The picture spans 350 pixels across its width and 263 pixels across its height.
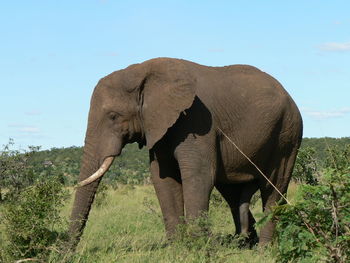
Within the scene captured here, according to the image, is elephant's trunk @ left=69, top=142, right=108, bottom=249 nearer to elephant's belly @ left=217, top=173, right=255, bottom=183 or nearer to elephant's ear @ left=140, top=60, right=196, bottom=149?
elephant's ear @ left=140, top=60, right=196, bottom=149

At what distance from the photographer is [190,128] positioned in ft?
30.4

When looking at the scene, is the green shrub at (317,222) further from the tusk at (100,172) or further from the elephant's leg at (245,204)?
the elephant's leg at (245,204)

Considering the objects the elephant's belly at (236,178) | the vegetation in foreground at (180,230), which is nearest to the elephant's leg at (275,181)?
the elephant's belly at (236,178)

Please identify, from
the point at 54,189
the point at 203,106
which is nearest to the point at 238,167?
the point at 203,106

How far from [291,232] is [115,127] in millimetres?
4493

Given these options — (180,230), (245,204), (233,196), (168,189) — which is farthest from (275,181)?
(180,230)

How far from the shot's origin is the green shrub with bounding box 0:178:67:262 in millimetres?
7301

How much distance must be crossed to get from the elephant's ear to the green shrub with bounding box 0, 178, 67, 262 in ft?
6.58

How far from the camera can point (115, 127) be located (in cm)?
925

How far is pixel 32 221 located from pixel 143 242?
2314 millimetres

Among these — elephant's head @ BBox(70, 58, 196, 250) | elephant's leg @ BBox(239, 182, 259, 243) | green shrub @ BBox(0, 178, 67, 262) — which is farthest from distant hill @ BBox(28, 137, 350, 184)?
green shrub @ BBox(0, 178, 67, 262)

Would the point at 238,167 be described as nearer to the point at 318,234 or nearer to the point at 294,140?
the point at 294,140

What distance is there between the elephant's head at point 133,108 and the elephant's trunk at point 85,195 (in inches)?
0.5

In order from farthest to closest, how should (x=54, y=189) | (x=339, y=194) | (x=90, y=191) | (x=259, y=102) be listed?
(x=259, y=102)
(x=90, y=191)
(x=54, y=189)
(x=339, y=194)
